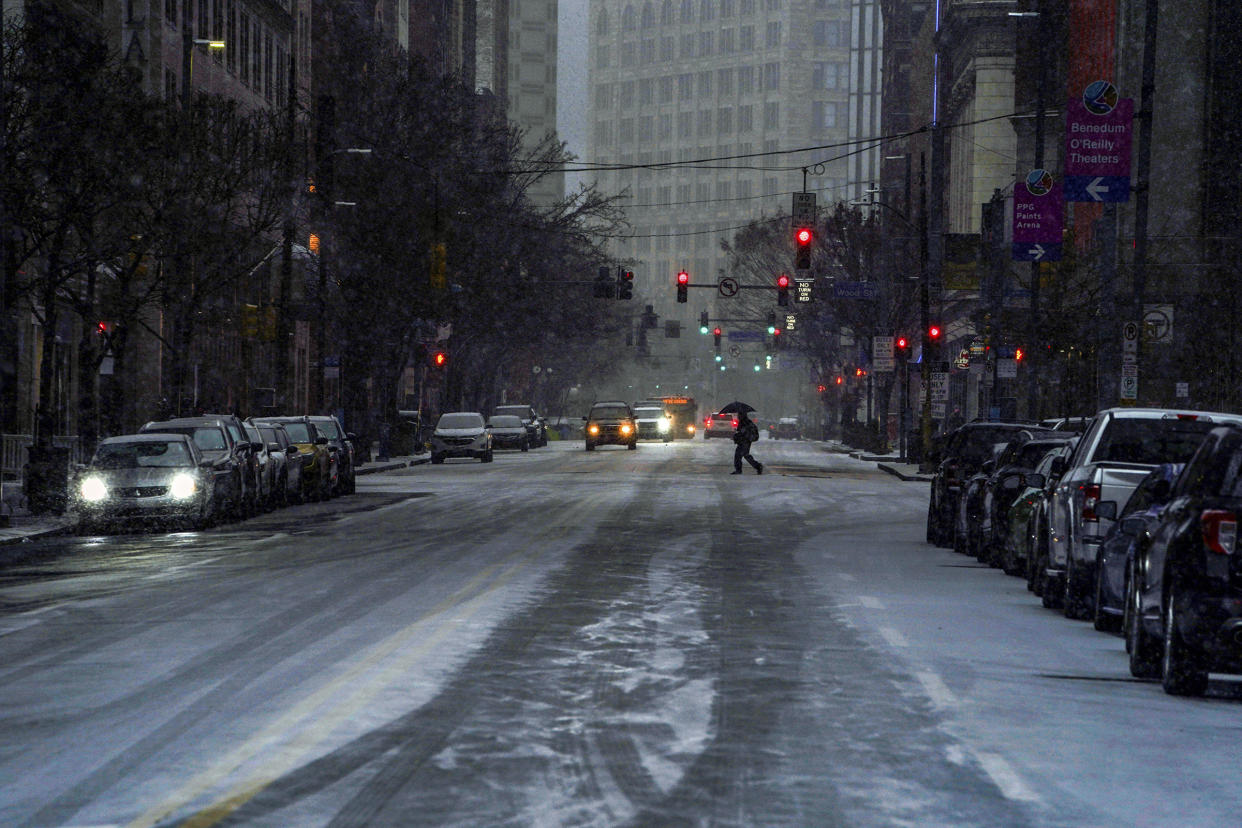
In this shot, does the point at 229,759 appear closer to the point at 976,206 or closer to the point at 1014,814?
the point at 1014,814

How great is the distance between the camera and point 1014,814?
7660 mm

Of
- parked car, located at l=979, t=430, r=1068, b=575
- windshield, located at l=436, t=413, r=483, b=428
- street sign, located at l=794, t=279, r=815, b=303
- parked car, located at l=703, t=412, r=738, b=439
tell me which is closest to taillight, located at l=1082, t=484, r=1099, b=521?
parked car, located at l=979, t=430, r=1068, b=575

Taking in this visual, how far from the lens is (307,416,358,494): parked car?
37875 millimetres

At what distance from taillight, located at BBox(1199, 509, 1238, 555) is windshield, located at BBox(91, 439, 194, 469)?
19072 mm

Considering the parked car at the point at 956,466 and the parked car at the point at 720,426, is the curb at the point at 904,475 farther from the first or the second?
the parked car at the point at 720,426

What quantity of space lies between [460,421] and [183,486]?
34.4 meters

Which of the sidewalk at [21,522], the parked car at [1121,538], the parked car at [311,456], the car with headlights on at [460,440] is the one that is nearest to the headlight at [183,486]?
the sidewalk at [21,522]

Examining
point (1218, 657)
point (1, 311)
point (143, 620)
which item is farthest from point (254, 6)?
point (1218, 657)

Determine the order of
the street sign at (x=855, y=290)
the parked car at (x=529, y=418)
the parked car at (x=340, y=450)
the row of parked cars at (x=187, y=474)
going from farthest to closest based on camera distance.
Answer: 1. the parked car at (x=529, y=418)
2. the street sign at (x=855, y=290)
3. the parked car at (x=340, y=450)
4. the row of parked cars at (x=187, y=474)

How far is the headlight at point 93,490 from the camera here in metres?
26.6

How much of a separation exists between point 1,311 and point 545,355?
83.6 m

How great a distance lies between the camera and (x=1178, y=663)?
1117 cm

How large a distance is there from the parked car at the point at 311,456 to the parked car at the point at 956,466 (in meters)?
13.8

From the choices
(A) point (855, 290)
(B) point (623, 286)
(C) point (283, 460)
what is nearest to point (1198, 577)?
(C) point (283, 460)
